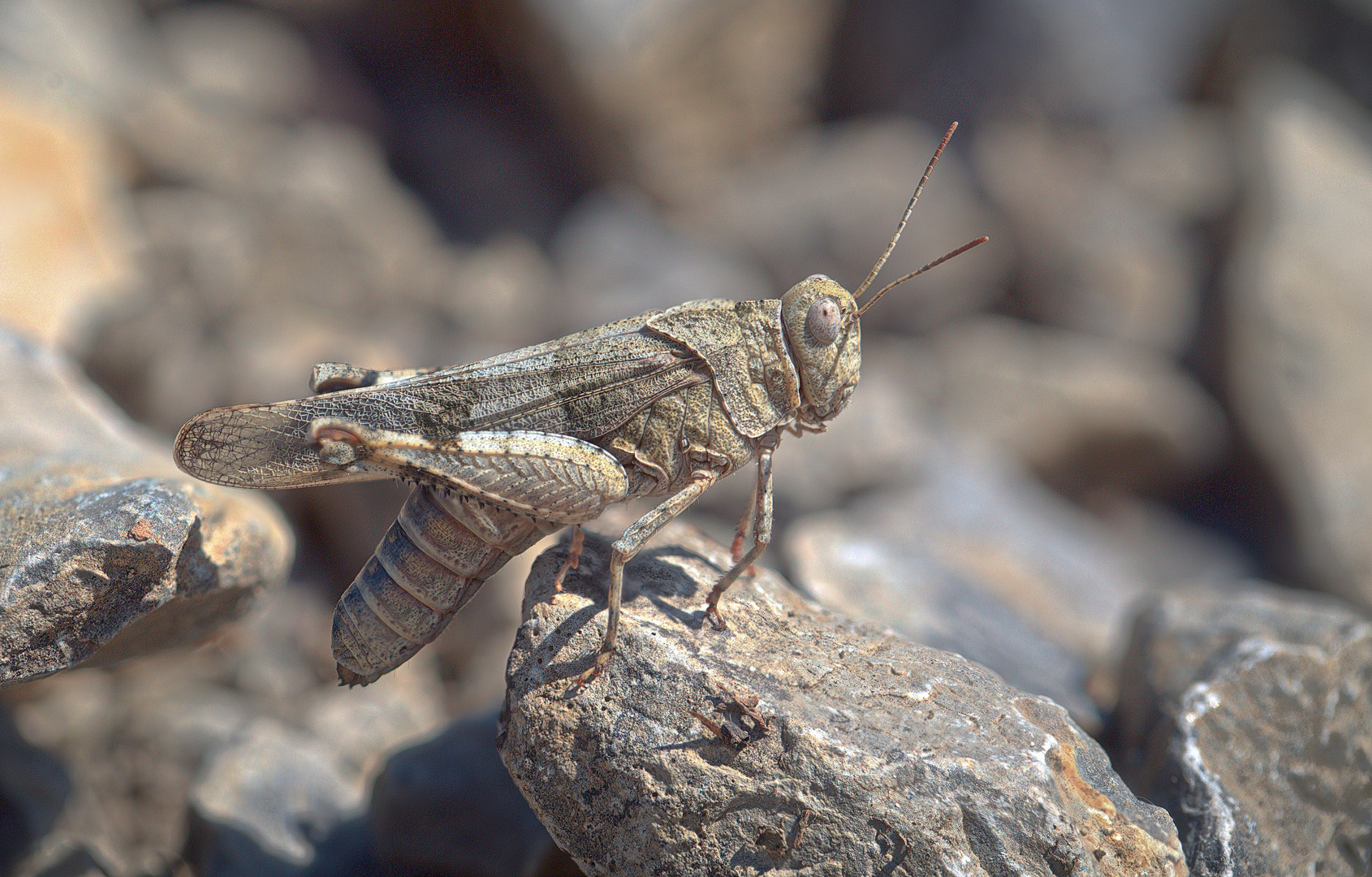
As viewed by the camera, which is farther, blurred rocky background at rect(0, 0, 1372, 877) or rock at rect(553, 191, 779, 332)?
rock at rect(553, 191, 779, 332)

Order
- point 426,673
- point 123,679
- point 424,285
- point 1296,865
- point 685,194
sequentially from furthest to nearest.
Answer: point 685,194 < point 424,285 < point 426,673 < point 123,679 < point 1296,865

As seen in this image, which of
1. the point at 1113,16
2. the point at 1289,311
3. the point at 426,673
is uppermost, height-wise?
the point at 1113,16

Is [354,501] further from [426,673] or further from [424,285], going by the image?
[424,285]

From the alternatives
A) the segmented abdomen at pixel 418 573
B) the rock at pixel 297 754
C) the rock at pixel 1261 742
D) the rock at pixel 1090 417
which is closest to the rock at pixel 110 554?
the segmented abdomen at pixel 418 573

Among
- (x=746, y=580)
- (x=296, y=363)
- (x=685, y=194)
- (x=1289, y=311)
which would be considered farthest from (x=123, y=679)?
(x=1289, y=311)

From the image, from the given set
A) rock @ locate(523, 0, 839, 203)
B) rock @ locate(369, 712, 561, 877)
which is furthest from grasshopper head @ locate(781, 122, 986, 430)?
rock @ locate(523, 0, 839, 203)

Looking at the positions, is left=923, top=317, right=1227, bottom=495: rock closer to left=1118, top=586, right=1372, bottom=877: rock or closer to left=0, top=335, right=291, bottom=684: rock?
left=1118, top=586, right=1372, bottom=877: rock

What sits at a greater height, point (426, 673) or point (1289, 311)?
point (1289, 311)

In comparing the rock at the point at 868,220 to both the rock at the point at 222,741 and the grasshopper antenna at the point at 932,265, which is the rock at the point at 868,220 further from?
the rock at the point at 222,741

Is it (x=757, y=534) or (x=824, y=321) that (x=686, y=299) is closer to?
(x=824, y=321)
